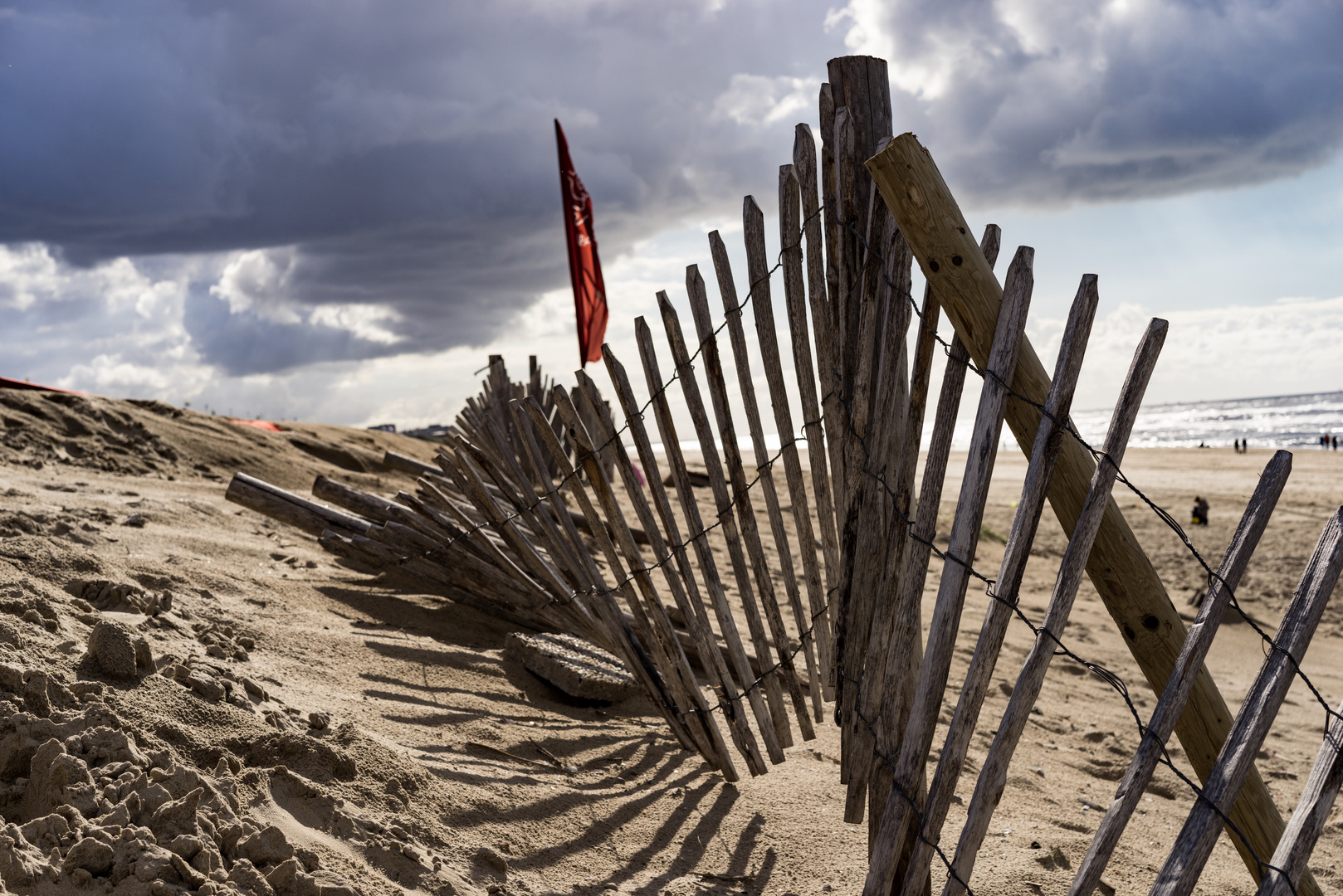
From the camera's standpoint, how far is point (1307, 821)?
1521 mm

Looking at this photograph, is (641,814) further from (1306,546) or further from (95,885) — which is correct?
(1306,546)

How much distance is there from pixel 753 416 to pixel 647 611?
883mm

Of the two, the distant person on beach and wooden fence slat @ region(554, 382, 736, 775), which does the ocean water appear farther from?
wooden fence slat @ region(554, 382, 736, 775)

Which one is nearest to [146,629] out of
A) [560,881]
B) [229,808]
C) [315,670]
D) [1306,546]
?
[315,670]

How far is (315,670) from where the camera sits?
3.20m

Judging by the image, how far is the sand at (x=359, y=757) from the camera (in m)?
1.90

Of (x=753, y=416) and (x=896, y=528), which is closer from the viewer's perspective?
(x=896, y=528)

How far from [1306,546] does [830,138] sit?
8.96 meters

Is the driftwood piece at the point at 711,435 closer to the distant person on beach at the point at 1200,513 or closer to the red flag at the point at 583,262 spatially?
the red flag at the point at 583,262

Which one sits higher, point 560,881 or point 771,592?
point 771,592

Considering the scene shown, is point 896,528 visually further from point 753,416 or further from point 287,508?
point 287,508

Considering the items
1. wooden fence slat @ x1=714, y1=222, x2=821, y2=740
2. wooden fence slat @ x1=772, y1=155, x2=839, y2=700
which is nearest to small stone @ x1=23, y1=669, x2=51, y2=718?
wooden fence slat @ x1=714, y1=222, x2=821, y2=740

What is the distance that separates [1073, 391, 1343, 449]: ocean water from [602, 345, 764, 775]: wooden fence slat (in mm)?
38904

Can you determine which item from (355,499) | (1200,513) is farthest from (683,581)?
(1200,513)
